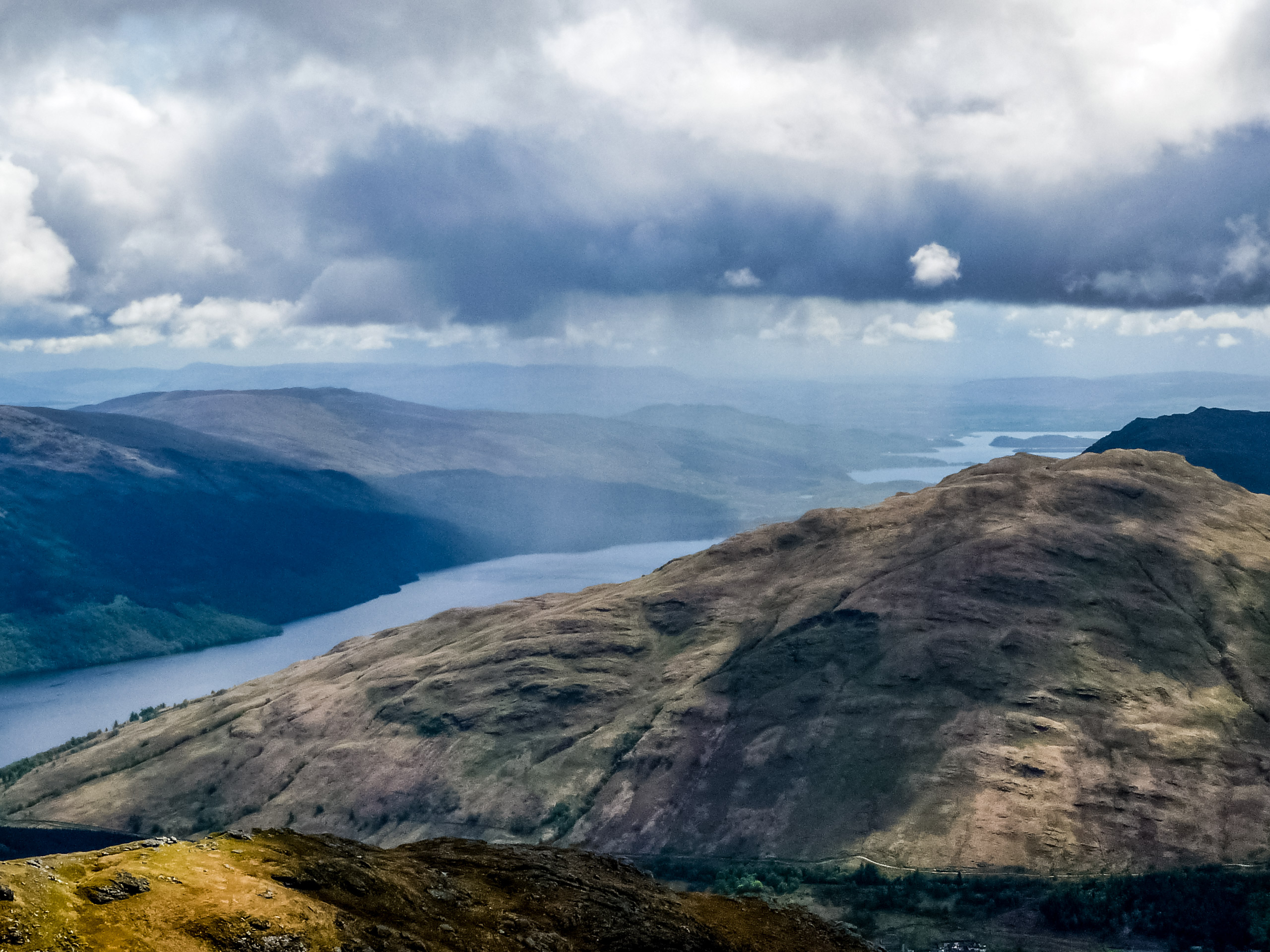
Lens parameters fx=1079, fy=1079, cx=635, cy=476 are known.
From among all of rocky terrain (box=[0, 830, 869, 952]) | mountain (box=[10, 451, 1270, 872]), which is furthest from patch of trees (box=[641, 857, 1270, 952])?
rocky terrain (box=[0, 830, 869, 952])

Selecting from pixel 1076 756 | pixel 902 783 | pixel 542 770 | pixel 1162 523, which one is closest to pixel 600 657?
pixel 542 770

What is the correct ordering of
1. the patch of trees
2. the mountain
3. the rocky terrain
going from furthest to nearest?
1. the mountain
2. the patch of trees
3. the rocky terrain

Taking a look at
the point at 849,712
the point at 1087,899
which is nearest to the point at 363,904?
the point at 1087,899

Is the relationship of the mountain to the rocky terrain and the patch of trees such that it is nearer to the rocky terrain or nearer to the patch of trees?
the patch of trees

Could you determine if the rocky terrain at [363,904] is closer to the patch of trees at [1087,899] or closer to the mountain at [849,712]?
the patch of trees at [1087,899]

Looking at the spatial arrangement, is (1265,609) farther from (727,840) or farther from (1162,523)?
(727,840)

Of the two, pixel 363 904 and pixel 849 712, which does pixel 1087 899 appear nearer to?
pixel 849 712
